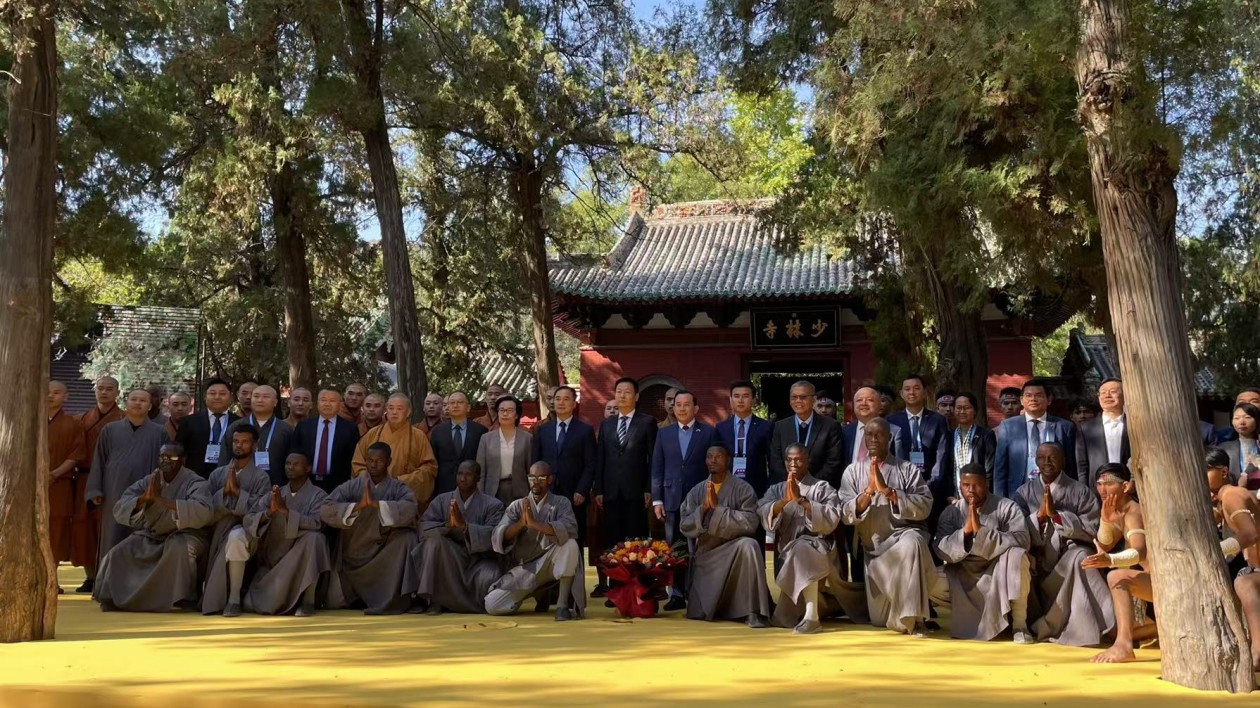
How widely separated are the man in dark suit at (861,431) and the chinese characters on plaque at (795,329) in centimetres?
900

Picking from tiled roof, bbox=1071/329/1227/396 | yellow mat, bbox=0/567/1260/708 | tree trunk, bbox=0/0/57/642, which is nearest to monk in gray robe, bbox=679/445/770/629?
yellow mat, bbox=0/567/1260/708

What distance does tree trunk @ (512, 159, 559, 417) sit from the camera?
14516 millimetres

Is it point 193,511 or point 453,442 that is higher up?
point 453,442

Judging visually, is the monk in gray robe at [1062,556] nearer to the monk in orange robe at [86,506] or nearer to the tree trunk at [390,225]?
the tree trunk at [390,225]

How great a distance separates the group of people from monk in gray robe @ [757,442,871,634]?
18 mm

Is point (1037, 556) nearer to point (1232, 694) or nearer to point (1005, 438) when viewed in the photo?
point (1005, 438)

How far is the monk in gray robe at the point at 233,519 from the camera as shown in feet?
25.6

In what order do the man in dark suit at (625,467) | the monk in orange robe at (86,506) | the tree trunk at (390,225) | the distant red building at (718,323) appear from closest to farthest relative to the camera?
1. the man in dark suit at (625,467)
2. the monk in orange robe at (86,506)
3. the tree trunk at (390,225)
4. the distant red building at (718,323)

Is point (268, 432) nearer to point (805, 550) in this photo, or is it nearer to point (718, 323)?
point (805, 550)

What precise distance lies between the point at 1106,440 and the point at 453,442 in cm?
487

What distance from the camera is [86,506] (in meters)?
9.25

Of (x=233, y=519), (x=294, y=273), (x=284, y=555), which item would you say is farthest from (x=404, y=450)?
(x=294, y=273)

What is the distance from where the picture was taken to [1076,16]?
587 cm

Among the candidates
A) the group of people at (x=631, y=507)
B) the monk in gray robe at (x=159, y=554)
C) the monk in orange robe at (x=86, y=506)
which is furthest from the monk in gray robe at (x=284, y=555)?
the monk in orange robe at (x=86, y=506)
